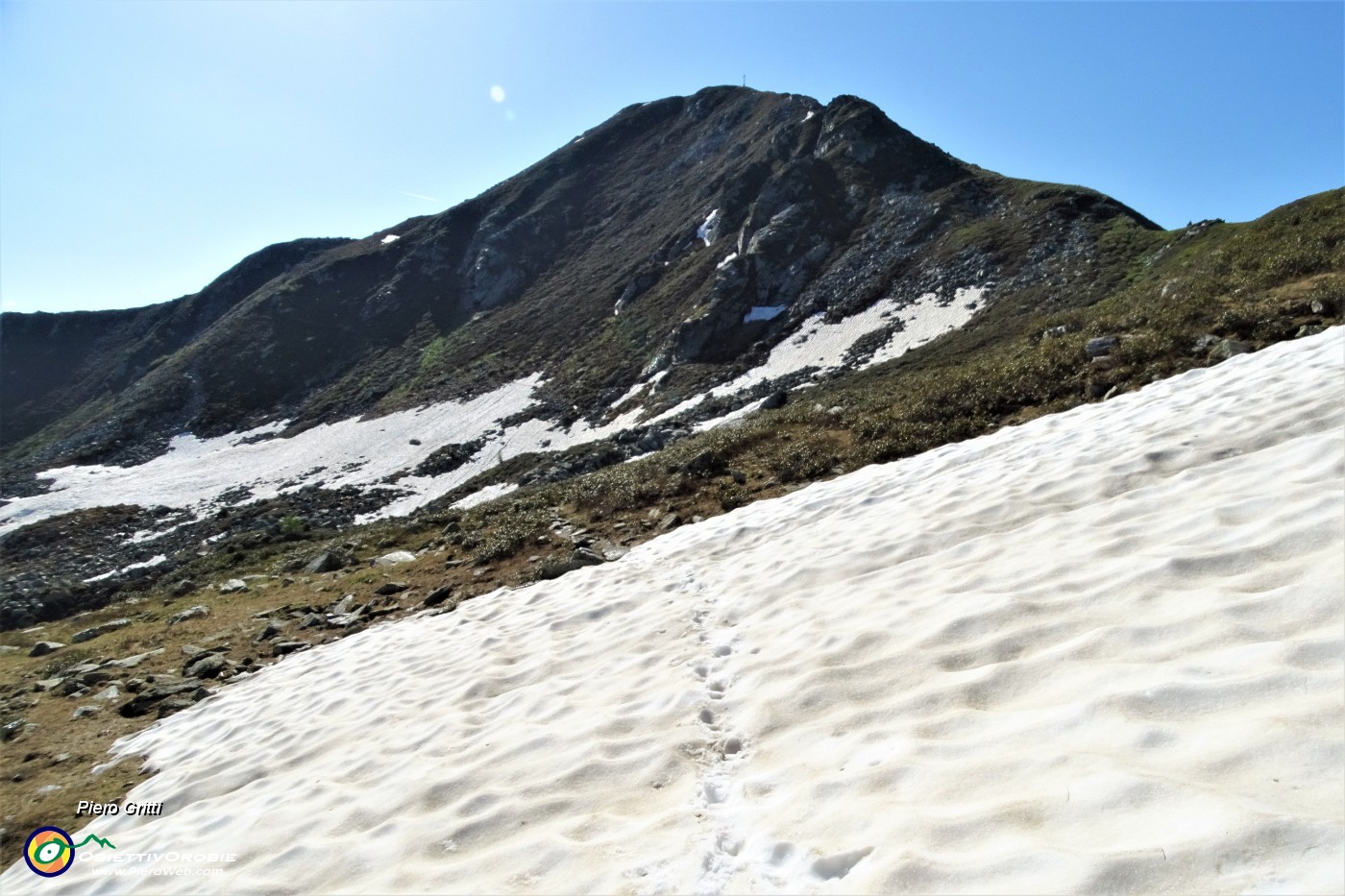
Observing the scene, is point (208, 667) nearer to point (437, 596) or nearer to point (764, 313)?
point (437, 596)

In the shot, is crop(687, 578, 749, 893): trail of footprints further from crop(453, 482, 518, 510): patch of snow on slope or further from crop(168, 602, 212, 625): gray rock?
crop(453, 482, 518, 510): patch of snow on slope

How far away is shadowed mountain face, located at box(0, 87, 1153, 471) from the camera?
159ft

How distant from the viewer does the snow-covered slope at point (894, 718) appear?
2658mm

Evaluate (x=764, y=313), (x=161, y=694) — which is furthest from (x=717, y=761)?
(x=764, y=313)

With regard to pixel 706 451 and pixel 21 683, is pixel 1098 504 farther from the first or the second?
pixel 21 683

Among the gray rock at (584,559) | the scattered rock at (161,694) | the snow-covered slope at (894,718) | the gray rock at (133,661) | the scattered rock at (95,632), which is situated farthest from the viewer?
the scattered rock at (95,632)

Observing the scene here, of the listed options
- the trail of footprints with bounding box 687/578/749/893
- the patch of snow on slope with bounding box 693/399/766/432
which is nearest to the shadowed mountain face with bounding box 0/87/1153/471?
the patch of snow on slope with bounding box 693/399/766/432

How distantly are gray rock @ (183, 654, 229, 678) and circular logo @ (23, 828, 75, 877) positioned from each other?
3930 mm

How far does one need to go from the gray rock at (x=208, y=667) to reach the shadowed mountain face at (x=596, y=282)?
35.7m

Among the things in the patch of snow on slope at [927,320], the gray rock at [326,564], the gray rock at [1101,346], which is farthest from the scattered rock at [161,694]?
the patch of snow on slope at [927,320]

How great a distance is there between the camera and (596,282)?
75812 mm

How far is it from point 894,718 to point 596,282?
75619mm

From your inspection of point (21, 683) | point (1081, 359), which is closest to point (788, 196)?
point (1081, 359)

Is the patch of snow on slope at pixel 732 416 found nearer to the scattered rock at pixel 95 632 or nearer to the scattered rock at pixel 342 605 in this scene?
the scattered rock at pixel 342 605
